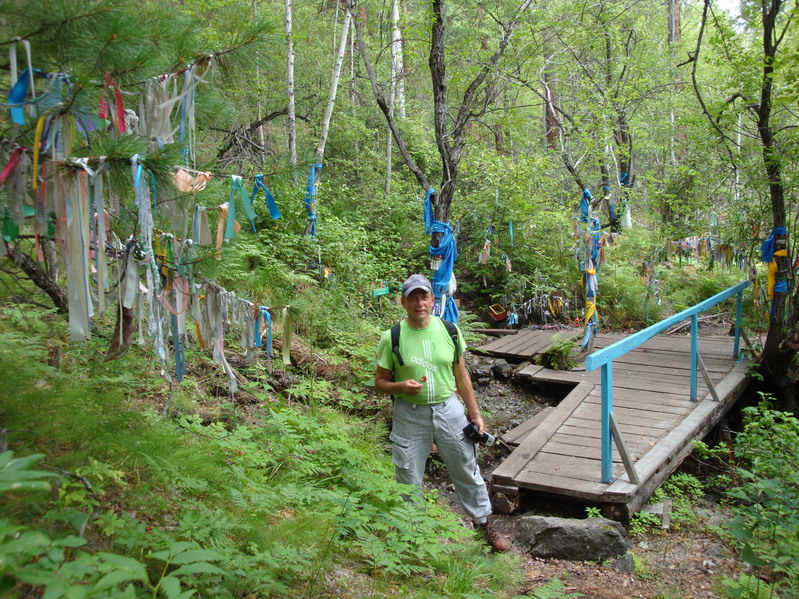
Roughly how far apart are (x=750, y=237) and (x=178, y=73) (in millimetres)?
8722

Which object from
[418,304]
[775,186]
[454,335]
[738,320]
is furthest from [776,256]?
[418,304]

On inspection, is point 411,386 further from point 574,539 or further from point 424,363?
point 574,539

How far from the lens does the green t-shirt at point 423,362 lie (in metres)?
3.74

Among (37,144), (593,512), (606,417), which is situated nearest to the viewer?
(37,144)

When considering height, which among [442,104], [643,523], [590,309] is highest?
[442,104]

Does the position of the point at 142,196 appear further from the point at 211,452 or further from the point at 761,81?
the point at 761,81

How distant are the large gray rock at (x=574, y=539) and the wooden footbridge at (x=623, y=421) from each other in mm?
376

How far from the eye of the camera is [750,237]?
8.88m

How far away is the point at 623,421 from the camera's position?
646 cm

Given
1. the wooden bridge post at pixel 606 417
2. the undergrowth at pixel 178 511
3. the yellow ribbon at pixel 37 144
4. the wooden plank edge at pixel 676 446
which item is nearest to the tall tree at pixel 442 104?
the wooden bridge post at pixel 606 417

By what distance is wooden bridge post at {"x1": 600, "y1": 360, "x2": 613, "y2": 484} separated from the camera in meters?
4.69

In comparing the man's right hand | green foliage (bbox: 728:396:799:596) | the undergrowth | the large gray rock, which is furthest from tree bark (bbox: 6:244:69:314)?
green foliage (bbox: 728:396:799:596)

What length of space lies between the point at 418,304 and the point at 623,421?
3839 millimetres

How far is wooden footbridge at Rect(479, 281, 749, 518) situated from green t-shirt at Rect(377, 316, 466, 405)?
1.37 metres
